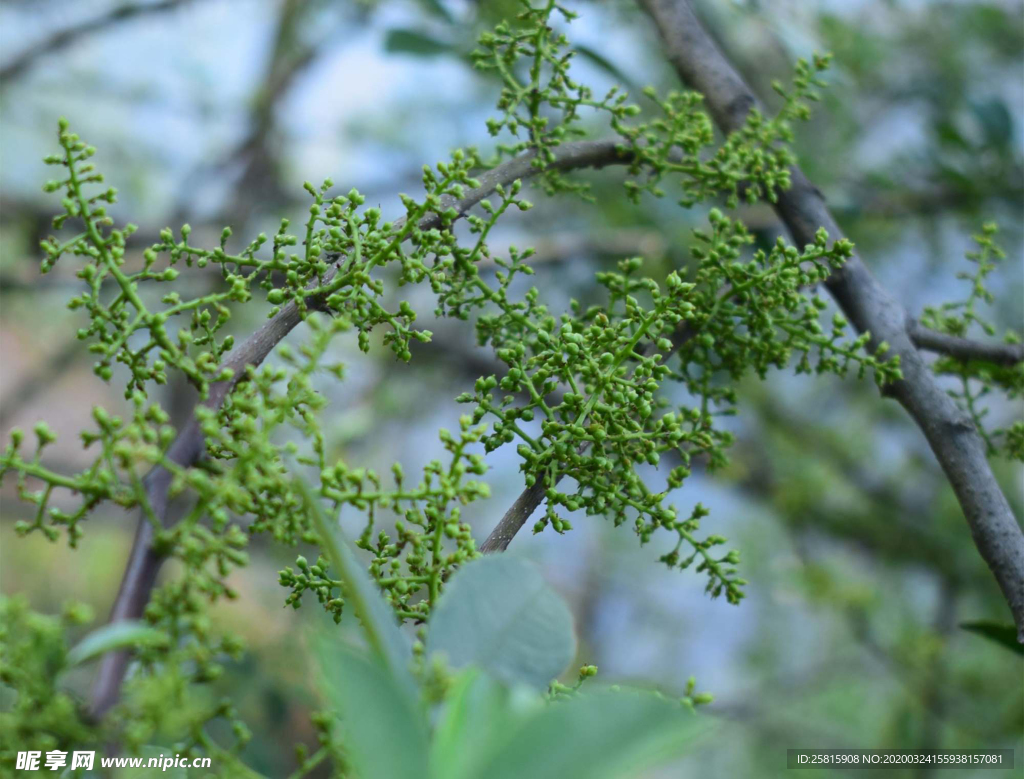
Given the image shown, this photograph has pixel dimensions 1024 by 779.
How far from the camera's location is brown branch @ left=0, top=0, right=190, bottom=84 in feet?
6.99

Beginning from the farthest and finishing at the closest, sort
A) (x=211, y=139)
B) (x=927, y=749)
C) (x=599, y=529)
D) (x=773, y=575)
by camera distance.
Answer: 1. (x=599, y=529)
2. (x=211, y=139)
3. (x=773, y=575)
4. (x=927, y=749)

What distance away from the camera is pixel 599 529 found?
4.64m

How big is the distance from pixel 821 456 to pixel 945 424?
2106 millimetres

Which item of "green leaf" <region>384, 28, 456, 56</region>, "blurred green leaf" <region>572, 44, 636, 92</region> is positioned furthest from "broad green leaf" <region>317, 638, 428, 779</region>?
"green leaf" <region>384, 28, 456, 56</region>

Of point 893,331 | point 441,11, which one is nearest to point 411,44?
point 441,11

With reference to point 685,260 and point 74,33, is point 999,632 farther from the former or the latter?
point 74,33

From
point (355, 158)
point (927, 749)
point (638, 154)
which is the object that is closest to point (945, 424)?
point (638, 154)

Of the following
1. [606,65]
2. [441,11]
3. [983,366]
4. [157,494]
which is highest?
[441,11]

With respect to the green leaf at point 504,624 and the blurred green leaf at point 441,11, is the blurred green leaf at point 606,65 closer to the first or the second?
the blurred green leaf at point 441,11

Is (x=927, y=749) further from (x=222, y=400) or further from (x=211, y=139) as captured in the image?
(x=211, y=139)

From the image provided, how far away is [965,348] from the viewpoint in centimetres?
77

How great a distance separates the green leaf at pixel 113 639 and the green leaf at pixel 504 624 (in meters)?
0.12

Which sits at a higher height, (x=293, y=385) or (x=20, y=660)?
(x=293, y=385)

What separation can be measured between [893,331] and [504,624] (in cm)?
47
